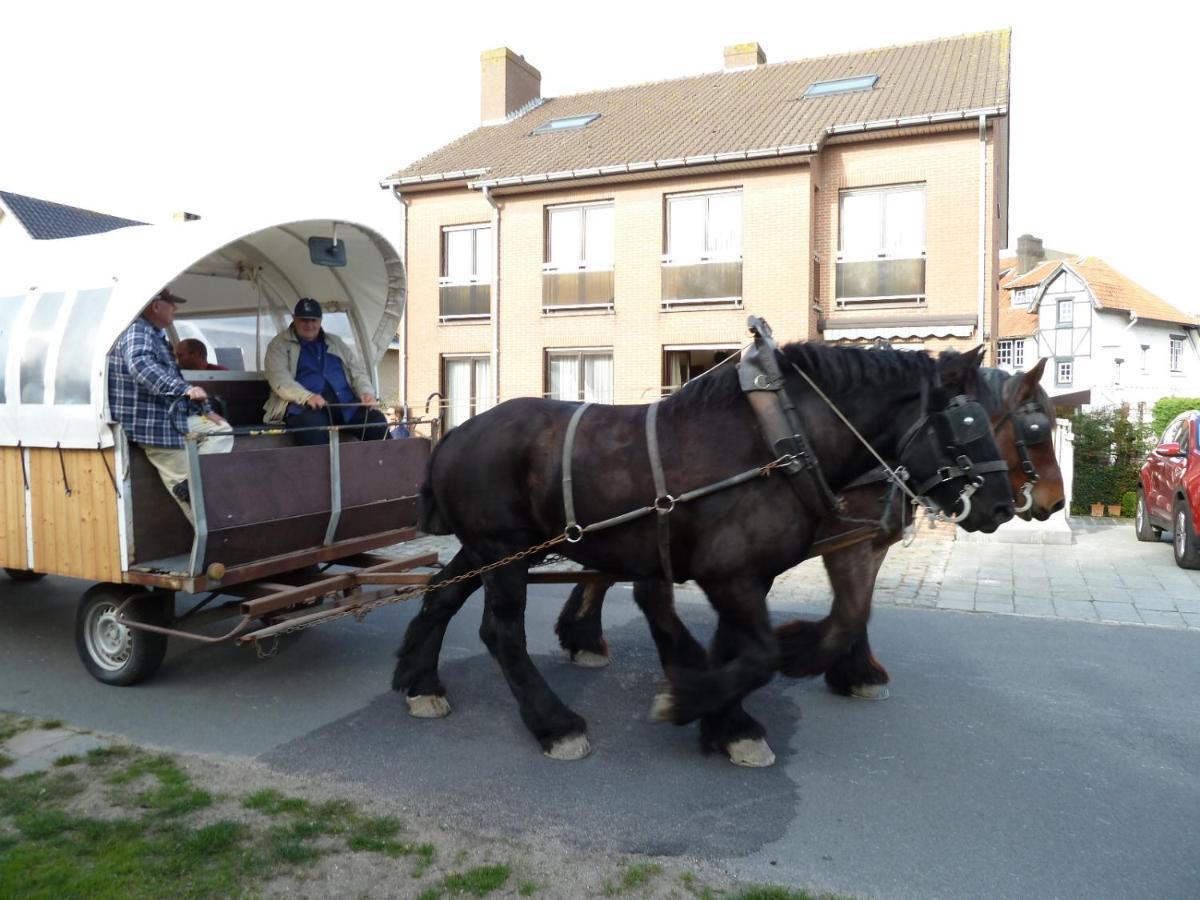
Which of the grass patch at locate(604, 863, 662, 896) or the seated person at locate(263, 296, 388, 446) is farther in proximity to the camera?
the seated person at locate(263, 296, 388, 446)

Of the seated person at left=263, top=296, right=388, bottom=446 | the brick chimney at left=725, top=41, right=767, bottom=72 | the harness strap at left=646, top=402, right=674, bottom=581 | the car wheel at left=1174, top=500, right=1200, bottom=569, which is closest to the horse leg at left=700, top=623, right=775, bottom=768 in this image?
the harness strap at left=646, top=402, right=674, bottom=581

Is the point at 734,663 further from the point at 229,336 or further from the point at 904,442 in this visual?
the point at 229,336

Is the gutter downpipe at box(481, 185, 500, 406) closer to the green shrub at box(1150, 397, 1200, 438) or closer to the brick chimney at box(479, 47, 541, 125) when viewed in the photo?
the brick chimney at box(479, 47, 541, 125)

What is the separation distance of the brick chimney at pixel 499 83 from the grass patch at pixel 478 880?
67.7ft

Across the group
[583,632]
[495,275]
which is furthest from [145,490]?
[495,275]

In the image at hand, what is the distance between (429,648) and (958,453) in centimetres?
293

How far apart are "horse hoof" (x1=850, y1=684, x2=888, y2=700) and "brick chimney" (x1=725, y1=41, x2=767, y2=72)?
1857 cm

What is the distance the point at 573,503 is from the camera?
161 inches

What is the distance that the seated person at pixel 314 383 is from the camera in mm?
5730

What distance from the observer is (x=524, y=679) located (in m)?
4.31

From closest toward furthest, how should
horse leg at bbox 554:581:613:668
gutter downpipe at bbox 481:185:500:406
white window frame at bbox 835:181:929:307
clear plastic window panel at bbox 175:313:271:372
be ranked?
1. horse leg at bbox 554:581:613:668
2. clear plastic window panel at bbox 175:313:271:372
3. white window frame at bbox 835:181:929:307
4. gutter downpipe at bbox 481:185:500:406

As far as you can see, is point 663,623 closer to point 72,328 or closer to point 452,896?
point 452,896

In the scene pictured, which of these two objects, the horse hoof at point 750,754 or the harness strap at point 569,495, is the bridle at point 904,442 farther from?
the horse hoof at point 750,754

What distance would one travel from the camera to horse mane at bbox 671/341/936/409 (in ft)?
12.7
